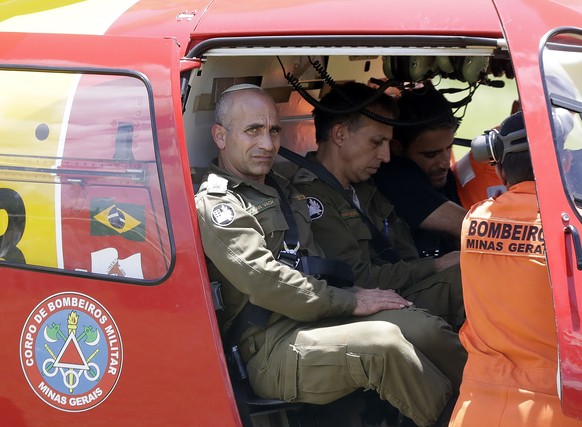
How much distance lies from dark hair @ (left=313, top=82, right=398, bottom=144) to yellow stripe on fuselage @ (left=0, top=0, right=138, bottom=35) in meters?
1.04

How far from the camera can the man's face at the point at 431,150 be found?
15.3 feet

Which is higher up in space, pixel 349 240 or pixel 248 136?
pixel 248 136

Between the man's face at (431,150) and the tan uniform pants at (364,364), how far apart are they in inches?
57.3

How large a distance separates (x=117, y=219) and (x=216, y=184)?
372mm

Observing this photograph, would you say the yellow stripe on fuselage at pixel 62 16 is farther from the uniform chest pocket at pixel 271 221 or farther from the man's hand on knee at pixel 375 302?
the man's hand on knee at pixel 375 302

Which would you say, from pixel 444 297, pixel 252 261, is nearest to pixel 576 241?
pixel 252 261

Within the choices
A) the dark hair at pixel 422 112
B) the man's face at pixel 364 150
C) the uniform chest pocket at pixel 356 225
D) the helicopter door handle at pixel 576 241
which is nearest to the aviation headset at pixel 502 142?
the helicopter door handle at pixel 576 241

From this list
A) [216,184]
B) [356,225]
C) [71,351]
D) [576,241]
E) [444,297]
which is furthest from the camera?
[356,225]

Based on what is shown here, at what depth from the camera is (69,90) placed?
10.7ft

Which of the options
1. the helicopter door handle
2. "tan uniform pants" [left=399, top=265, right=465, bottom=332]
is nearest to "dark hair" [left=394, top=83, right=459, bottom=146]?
"tan uniform pants" [left=399, top=265, right=465, bottom=332]

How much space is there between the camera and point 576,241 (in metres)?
2.66

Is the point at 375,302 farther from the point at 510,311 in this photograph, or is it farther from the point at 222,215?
the point at 510,311

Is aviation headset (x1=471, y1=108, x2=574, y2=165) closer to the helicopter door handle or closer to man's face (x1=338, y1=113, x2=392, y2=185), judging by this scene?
the helicopter door handle

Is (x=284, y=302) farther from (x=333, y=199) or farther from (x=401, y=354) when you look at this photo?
(x=333, y=199)
